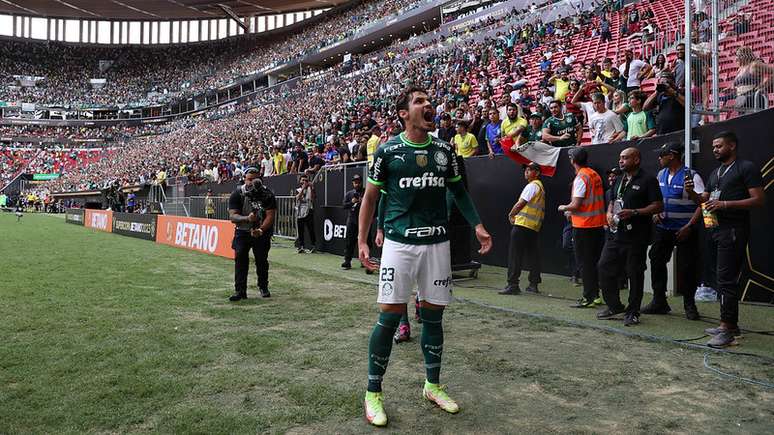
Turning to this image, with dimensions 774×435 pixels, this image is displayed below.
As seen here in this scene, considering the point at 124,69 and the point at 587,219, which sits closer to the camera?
the point at 587,219

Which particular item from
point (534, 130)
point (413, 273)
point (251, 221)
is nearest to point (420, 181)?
point (413, 273)

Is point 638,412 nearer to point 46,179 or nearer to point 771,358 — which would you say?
point 771,358

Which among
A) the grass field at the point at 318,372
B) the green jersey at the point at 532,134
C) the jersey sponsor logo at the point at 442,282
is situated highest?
the green jersey at the point at 532,134

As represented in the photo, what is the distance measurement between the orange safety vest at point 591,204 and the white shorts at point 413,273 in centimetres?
384

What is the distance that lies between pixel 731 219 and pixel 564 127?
508cm

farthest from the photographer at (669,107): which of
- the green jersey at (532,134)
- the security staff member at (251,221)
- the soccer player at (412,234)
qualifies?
the security staff member at (251,221)

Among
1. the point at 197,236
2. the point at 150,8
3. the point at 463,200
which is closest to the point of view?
the point at 463,200

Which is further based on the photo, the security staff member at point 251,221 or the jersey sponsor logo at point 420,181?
the security staff member at point 251,221

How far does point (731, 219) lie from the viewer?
4.96 meters

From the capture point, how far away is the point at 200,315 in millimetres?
6441

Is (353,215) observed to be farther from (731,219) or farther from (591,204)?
(731,219)

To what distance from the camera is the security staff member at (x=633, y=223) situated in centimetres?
583

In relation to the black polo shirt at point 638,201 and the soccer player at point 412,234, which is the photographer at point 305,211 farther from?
the soccer player at point 412,234

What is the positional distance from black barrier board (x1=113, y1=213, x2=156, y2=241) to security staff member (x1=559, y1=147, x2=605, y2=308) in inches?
599
